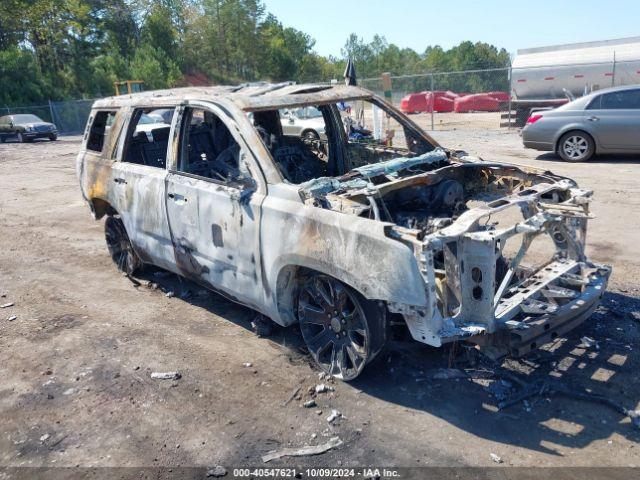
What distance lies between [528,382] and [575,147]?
9376mm

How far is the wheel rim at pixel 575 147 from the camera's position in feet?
38.1

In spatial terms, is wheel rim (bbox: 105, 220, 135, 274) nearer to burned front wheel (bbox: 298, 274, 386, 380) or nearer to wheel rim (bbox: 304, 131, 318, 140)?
wheel rim (bbox: 304, 131, 318, 140)

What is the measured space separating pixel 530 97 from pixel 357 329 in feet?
63.2

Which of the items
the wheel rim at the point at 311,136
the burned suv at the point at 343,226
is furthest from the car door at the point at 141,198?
the wheel rim at the point at 311,136

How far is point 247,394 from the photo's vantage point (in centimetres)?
383

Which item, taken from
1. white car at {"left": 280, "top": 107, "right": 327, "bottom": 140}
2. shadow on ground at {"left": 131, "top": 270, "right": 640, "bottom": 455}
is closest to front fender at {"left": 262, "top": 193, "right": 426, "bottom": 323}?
shadow on ground at {"left": 131, "top": 270, "right": 640, "bottom": 455}

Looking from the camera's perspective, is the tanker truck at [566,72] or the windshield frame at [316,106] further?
the tanker truck at [566,72]

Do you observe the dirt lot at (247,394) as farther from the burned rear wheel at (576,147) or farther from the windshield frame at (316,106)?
the burned rear wheel at (576,147)

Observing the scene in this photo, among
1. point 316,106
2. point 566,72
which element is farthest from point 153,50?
point 316,106

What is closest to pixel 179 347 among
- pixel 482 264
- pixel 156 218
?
pixel 156 218

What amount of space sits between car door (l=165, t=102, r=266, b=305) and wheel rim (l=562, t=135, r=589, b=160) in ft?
29.4

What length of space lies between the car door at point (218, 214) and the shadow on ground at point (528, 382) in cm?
70

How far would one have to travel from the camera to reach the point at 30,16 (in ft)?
129

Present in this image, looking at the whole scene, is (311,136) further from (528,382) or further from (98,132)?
(528,382)
